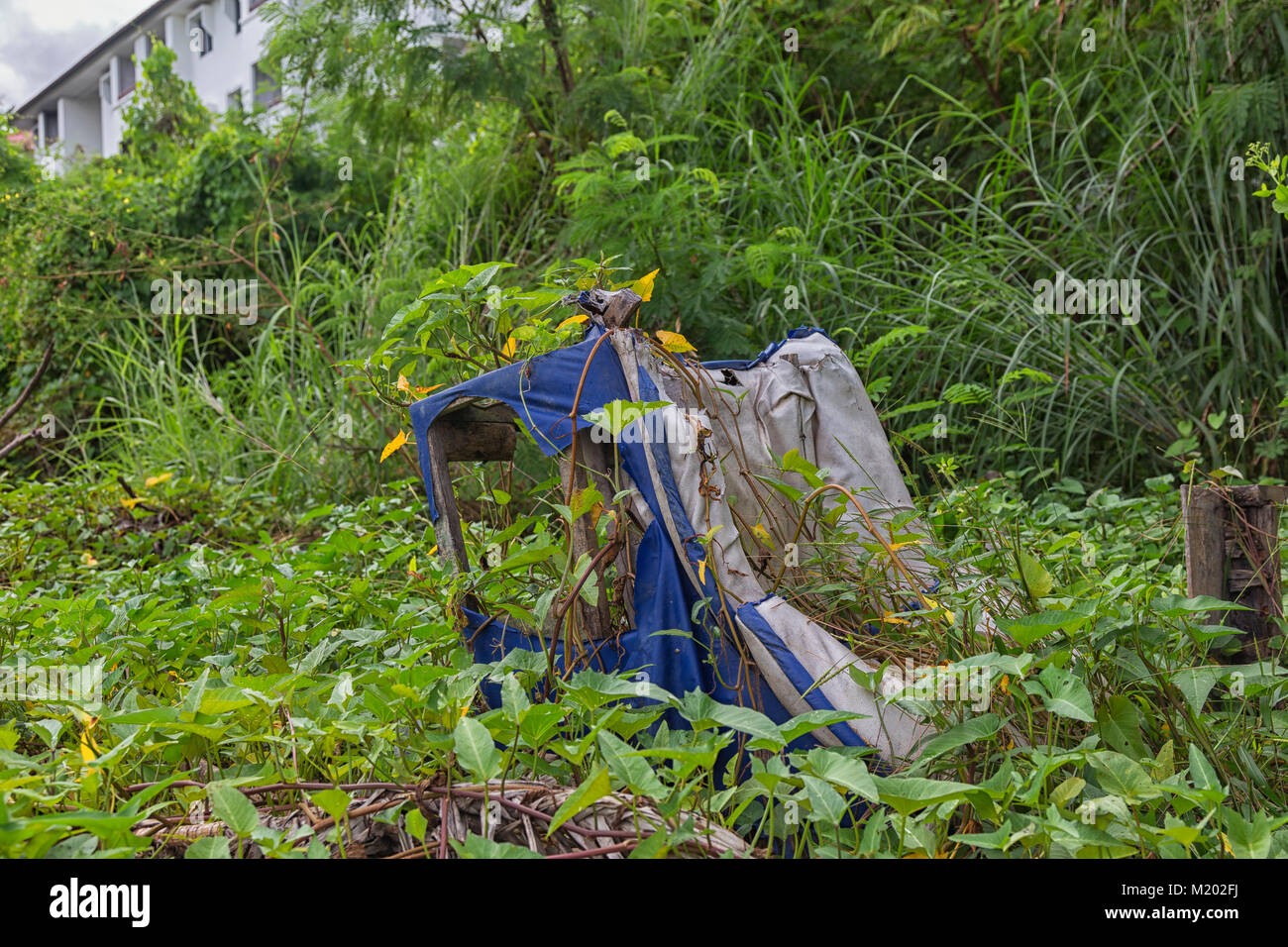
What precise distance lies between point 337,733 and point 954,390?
1884 millimetres

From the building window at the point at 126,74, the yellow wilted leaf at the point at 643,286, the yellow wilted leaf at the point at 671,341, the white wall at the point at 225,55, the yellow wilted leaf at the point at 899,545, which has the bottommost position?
the yellow wilted leaf at the point at 899,545

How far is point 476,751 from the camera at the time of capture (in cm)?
109

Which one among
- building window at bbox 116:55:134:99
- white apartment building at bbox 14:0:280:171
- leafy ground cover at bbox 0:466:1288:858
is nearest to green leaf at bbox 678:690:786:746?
leafy ground cover at bbox 0:466:1288:858

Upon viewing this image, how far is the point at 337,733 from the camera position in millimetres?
1282

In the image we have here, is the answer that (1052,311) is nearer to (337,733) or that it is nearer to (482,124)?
(482,124)

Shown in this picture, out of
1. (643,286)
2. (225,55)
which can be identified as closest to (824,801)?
(643,286)

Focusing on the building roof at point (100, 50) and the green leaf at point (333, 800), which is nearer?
the green leaf at point (333, 800)

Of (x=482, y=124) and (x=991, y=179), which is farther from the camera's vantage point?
(x=482, y=124)

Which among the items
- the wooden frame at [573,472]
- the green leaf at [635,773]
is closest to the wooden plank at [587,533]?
the wooden frame at [573,472]

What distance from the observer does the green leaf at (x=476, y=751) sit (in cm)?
107

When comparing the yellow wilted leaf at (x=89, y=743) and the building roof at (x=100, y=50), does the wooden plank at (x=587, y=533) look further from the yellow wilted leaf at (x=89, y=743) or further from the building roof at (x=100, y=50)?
the building roof at (x=100, y=50)

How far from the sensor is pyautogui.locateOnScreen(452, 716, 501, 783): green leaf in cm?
107

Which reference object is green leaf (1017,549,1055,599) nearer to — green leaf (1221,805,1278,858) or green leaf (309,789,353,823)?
green leaf (1221,805,1278,858)
